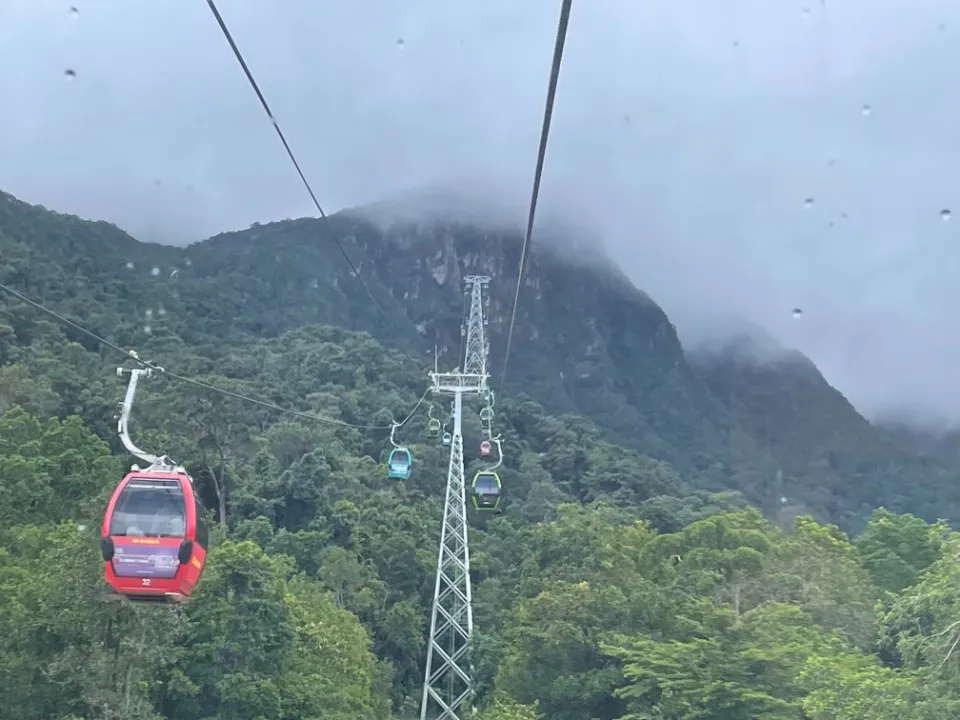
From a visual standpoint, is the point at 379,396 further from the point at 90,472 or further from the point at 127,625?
the point at 127,625

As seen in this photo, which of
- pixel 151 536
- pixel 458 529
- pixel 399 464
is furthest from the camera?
pixel 458 529

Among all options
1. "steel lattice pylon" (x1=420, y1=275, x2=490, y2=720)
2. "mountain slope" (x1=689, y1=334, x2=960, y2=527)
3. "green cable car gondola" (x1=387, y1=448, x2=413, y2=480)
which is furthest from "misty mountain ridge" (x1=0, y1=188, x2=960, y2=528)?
"green cable car gondola" (x1=387, y1=448, x2=413, y2=480)

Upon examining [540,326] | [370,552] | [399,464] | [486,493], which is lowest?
[370,552]

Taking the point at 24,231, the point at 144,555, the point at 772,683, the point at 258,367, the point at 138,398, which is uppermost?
the point at 24,231

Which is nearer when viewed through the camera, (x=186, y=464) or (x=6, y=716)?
(x=6, y=716)

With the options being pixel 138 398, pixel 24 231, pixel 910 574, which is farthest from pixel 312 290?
pixel 910 574

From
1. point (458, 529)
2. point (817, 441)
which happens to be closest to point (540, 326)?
point (817, 441)

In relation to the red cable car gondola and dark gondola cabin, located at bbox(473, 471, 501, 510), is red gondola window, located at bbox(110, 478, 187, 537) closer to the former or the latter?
the red cable car gondola

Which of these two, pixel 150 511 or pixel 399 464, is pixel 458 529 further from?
pixel 150 511
